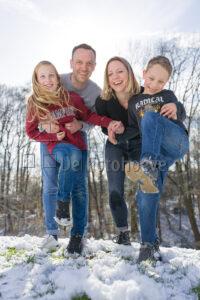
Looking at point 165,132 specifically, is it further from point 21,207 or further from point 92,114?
point 21,207

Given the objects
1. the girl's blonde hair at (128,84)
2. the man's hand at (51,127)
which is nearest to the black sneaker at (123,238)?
the man's hand at (51,127)

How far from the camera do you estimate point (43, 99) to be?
430cm

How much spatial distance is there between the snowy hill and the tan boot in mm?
654

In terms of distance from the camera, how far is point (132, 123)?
4277 mm

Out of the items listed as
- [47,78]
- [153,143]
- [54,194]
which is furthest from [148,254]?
[47,78]

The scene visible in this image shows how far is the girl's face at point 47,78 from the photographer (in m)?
4.38

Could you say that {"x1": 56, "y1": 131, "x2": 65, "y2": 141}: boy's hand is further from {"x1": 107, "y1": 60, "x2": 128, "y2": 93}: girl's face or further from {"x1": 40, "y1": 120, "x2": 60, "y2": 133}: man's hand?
{"x1": 107, "y1": 60, "x2": 128, "y2": 93}: girl's face

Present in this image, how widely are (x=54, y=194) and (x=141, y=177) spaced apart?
1582mm

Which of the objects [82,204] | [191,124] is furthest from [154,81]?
[191,124]

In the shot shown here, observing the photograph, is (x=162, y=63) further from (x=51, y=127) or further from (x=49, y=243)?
(x=49, y=243)

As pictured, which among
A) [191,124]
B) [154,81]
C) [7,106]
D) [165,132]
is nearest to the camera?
[165,132]

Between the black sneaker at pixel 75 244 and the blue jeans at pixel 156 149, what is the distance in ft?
2.49

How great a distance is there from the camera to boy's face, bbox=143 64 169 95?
3.94 m

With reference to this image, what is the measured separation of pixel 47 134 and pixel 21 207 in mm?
25125
